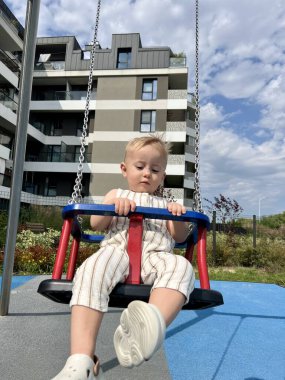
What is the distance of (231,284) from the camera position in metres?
5.36

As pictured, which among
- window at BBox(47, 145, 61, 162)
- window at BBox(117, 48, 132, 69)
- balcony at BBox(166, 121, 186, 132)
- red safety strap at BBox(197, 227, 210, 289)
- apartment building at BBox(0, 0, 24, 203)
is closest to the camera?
red safety strap at BBox(197, 227, 210, 289)

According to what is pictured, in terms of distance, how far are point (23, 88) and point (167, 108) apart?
1895 centimetres

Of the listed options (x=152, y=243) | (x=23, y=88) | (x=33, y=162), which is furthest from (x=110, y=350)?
(x=33, y=162)

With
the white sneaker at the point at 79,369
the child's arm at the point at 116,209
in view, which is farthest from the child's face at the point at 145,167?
the white sneaker at the point at 79,369

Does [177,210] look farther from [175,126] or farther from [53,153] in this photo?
[53,153]

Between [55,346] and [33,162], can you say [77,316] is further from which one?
[33,162]

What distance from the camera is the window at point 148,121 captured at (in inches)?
832

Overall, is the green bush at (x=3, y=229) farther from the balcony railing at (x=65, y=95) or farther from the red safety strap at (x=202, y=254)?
the balcony railing at (x=65, y=95)

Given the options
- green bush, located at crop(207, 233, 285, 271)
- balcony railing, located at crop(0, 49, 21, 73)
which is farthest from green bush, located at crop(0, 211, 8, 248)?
balcony railing, located at crop(0, 49, 21, 73)

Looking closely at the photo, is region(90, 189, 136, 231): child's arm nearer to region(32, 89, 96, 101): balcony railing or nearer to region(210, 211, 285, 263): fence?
region(210, 211, 285, 263): fence

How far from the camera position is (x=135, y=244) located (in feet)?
4.78

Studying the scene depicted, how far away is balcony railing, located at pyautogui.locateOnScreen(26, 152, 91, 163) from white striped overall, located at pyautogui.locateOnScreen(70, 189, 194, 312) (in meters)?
20.4

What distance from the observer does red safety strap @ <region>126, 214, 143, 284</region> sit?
4.70ft

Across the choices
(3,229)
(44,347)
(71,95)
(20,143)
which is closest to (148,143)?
(20,143)
